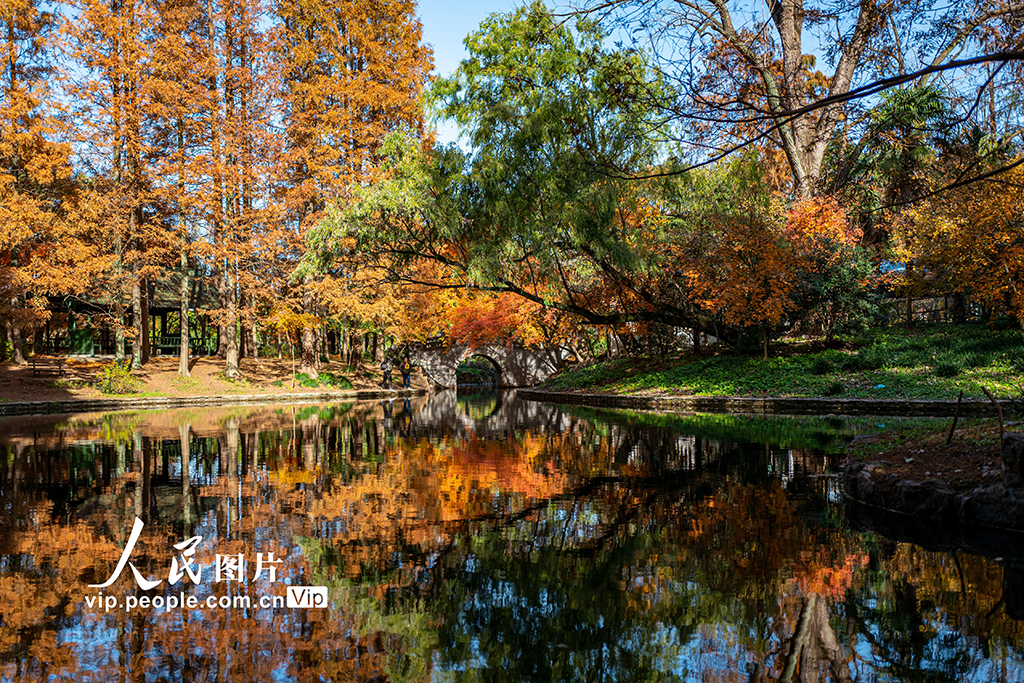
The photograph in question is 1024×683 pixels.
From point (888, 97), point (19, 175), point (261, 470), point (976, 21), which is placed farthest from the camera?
point (19, 175)

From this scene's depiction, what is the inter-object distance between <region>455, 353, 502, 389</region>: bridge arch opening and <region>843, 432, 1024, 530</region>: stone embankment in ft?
135

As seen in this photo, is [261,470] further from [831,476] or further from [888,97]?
[888,97]

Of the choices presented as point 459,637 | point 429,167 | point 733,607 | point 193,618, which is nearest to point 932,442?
point 733,607

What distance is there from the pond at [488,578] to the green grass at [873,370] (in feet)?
29.5

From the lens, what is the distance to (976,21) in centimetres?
666

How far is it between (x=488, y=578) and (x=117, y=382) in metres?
22.2

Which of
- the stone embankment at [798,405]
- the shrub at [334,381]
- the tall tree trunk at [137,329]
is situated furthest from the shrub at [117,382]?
the stone embankment at [798,405]

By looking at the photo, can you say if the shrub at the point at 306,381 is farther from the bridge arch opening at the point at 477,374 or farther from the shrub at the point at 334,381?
the bridge arch opening at the point at 477,374

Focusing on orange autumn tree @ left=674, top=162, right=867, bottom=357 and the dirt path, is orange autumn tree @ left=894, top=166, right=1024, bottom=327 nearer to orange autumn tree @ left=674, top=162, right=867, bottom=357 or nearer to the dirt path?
orange autumn tree @ left=674, top=162, right=867, bottom=357

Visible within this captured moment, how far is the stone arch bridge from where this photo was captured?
1625 inches

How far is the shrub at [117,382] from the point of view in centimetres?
2297

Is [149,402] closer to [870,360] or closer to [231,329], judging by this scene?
[231,329]

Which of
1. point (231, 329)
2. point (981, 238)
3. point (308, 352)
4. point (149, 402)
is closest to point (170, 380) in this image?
point (231, 329)

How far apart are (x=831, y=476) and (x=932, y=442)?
3.40 feet
